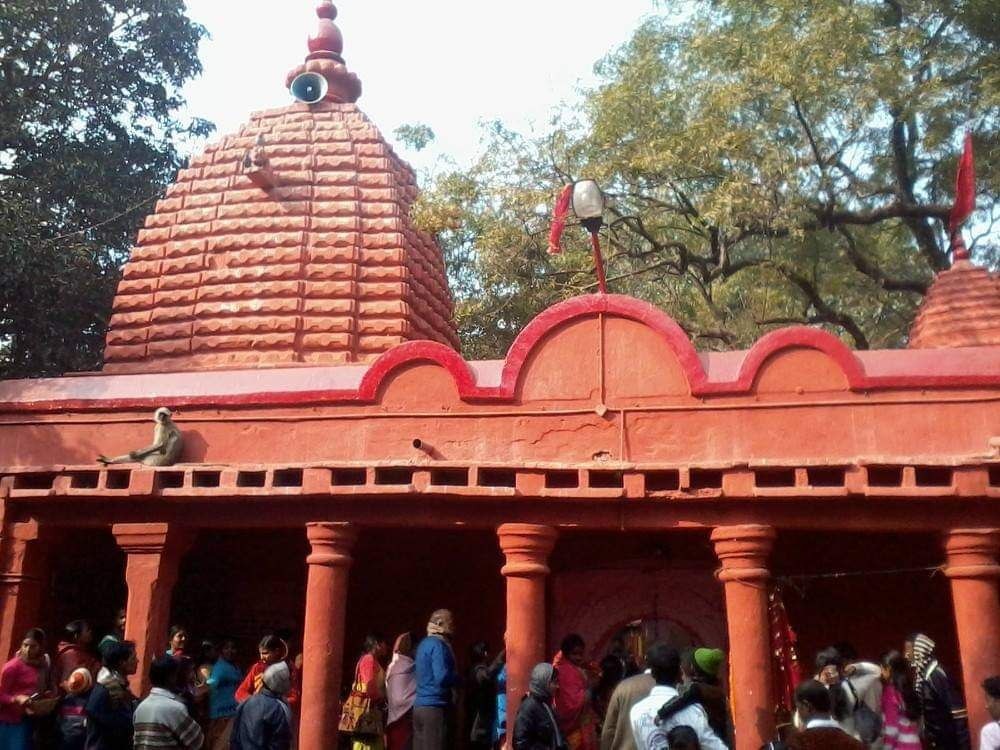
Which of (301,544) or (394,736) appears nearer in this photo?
(394,736)

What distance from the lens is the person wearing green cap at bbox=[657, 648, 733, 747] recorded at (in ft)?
14.1

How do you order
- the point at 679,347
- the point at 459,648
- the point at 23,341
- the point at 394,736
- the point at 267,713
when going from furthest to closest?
1. the point at 23,341
2. the point at 459,648
3. the point at 679,347
4. the point at 394,736
5. the point at 267,713

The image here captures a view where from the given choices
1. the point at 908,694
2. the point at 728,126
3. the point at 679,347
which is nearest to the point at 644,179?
the point at 728,126

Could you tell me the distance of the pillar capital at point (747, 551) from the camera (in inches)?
290

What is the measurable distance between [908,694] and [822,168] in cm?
766

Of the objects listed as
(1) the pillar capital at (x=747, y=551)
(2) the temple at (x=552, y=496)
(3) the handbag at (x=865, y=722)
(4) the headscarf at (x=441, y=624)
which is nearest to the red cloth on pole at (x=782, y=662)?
(2) the temple at (x=552, y=496)

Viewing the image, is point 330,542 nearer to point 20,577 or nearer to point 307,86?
point 20,577

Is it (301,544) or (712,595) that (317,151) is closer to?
(301,544)

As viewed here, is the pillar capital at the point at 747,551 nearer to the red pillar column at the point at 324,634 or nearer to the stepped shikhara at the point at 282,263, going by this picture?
the red pillar column at the point at 324,634

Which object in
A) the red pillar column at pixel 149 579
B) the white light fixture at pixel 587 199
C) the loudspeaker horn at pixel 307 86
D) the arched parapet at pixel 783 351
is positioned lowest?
the red pillar column at pixel 149 579

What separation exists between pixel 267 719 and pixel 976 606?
4830 millimetres

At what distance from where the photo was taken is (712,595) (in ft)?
30.0

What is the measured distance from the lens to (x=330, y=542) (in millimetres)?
8016

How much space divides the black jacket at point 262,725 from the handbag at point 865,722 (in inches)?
125
